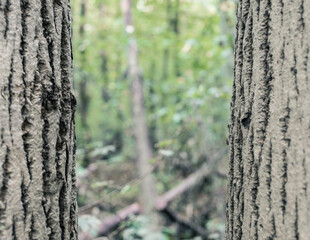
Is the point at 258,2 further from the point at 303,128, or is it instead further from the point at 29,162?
the point at 29,162

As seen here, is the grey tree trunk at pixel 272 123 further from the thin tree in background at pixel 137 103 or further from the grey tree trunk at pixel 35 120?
the thin tree in background at pixel 137 103

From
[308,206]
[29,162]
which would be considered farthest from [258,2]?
[29,162]

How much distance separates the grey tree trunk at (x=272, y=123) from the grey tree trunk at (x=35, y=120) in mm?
650

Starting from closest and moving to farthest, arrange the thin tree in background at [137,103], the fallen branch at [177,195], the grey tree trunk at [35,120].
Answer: the grey tree trunk at [35,120] → the fallen branch at [177,195] → the thin tree in background at [137,103]

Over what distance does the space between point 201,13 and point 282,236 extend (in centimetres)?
1467

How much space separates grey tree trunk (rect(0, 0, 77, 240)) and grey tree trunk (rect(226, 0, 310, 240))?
650mm

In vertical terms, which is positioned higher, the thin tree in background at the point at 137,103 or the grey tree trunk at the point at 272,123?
the thin tree in background at the point at 137,103

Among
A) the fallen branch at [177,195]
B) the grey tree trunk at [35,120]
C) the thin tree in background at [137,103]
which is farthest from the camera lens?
the thin tree in background at [137,103]

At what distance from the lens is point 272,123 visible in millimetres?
1202

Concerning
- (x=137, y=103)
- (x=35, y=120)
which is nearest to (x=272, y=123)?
(x=35, y=120)

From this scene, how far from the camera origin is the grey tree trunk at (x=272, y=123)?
1128 mm

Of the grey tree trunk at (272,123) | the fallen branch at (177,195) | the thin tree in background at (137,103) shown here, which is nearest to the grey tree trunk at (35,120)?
the grey tree trunk at (272,123)

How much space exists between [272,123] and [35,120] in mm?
792

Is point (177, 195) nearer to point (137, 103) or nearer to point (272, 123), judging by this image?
point (137, 103)
